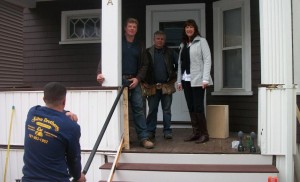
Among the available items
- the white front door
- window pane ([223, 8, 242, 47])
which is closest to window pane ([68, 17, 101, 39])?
the white front door

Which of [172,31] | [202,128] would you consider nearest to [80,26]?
[172,31]

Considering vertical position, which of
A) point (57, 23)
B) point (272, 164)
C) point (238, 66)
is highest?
point (57, 23)

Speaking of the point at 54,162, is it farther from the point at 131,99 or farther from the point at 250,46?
the point at 250,46

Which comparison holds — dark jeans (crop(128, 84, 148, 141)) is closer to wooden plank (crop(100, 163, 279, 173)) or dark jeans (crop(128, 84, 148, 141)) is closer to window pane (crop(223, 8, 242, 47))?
wooden plank (crop(100, 163, 279, 173))

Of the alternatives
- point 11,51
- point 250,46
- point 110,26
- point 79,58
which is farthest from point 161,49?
point 11,51

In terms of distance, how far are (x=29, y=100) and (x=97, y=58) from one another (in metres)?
2.32

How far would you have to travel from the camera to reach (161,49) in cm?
535

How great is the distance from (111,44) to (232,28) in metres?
2.73

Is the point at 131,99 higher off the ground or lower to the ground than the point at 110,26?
lower

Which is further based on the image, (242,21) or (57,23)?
(57,23)

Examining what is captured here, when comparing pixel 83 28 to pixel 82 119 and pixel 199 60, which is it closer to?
pixel 82 119

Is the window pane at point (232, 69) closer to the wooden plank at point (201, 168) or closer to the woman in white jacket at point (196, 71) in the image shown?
the woman in white jacket at point (196, 71)

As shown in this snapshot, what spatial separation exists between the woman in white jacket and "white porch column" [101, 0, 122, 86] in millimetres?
977

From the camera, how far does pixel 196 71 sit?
5016 mm
